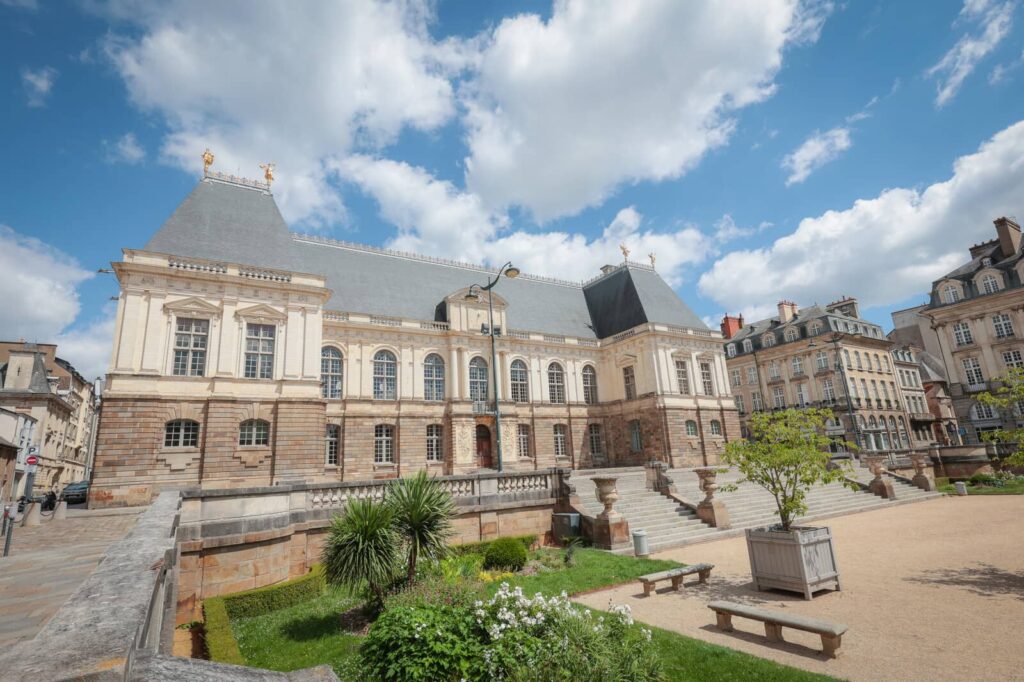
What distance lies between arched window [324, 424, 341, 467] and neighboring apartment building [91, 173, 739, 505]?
97mm

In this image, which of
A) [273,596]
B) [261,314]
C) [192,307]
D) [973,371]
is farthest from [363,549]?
[973,371]

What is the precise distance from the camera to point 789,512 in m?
10.6

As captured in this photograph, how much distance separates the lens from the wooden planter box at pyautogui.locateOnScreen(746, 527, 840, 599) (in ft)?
31.1

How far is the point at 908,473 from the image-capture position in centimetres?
2881

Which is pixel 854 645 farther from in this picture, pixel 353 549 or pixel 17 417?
pixel 17 417

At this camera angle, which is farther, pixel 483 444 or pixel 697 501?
pixel 483 444

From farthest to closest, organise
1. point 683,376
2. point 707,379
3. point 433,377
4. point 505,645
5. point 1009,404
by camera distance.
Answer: point 707,379, point 683,376, point 433,377, point 1009,404, point 505,645

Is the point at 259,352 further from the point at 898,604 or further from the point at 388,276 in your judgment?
the point at 898,604

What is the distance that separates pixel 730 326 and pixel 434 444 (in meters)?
35.3

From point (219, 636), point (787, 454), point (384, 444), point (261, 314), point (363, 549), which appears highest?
point (261, 314)

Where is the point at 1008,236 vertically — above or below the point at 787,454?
above

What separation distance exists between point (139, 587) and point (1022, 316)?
49419mm

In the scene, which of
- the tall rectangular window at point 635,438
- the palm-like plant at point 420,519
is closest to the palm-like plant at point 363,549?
the palm-like plant at point 420,519

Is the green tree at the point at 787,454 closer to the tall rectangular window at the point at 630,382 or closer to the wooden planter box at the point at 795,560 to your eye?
the wooden planter box at the point at 795,560
